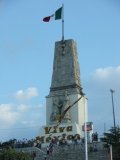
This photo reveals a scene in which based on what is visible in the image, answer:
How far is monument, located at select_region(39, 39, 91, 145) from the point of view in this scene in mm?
67750

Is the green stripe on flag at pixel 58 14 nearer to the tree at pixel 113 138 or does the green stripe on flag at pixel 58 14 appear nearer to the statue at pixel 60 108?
the statue at pixel 60 108

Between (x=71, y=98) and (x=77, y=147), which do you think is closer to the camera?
(x=77, y=147)

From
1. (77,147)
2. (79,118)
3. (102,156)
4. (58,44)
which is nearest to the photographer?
(102,156)

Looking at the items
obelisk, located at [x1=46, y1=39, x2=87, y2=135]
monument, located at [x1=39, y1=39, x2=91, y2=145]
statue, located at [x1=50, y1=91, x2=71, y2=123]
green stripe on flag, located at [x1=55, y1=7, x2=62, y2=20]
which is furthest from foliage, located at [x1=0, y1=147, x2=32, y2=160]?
green stripe on flag, located at [x1=55, y1=7, x2=62, y2=20]

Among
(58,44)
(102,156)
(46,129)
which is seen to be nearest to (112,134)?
(102,156)

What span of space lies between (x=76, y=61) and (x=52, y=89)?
4676 millimetres

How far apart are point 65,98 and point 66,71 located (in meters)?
3.77

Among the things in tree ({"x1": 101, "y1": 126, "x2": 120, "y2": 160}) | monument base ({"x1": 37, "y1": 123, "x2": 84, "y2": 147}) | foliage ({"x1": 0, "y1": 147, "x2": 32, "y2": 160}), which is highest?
monument base ({"x1": 37, "y1": 123, "x2": 84, "y2": 147})

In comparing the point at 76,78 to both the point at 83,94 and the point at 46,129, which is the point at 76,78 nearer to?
the point at 83,94

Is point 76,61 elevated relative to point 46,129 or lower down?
elevated

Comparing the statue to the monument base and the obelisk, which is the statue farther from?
the monument base

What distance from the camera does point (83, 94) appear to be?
70562mm

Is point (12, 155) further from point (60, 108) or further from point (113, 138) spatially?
point (60, 108)

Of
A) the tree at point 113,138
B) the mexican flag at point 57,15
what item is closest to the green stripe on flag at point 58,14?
the mexican flag at point 57,15
